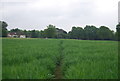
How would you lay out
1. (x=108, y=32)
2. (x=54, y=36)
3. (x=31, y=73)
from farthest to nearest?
(x=54, y=36)
(x=108, y=32)
(x=31, y=73)

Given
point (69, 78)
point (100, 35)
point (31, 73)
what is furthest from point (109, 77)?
point (100, 35)

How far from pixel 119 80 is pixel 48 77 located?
2.18 metres

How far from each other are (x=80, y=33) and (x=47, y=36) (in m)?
18.5

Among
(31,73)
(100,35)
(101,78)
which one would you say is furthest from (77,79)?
(100,35)

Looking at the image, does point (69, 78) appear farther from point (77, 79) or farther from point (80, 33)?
point (80, 33)

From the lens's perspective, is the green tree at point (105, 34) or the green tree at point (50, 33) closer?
the green tree at point (105, 34)

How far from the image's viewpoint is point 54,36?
95.4 meters

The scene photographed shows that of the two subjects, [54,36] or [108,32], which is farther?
[54,36]

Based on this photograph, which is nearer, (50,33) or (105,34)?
(105,34)

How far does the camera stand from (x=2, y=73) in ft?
18.5

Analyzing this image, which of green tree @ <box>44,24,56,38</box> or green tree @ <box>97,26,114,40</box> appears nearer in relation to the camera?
green tree @ <box>97,26,114,40</box>

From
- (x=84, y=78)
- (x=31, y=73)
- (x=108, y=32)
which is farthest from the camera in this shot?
(x=108, y=32)

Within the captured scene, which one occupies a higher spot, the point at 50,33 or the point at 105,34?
the point at 50,33

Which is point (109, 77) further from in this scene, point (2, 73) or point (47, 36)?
point (47, 36)
